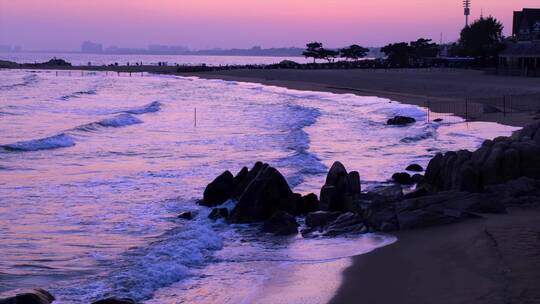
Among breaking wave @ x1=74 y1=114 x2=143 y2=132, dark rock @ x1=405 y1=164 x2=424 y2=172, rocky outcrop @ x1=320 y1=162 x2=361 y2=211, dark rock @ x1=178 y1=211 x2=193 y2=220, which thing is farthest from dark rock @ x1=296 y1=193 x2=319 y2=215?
breaking wave @ x1=74 y1=114 x2=143 y2=132

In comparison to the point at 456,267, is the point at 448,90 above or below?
above

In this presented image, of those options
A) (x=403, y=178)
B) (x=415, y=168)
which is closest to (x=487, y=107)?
(x=415, y=168)

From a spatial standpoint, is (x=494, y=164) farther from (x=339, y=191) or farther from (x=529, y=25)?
(x=529, y=25)

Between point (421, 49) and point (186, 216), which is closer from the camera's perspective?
point (186, 216)

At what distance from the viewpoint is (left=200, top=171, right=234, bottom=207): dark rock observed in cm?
1573

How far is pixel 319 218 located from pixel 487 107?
2600cm

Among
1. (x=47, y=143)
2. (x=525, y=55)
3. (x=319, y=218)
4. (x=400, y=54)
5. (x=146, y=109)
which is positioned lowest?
(x=319, y=218)

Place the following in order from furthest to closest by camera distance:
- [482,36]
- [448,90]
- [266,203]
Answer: [482,36]
[448,90]
[266,203]

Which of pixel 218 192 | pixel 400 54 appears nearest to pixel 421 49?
pixel 400 54

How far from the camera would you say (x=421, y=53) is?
407ft

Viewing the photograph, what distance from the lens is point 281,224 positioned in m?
13.3

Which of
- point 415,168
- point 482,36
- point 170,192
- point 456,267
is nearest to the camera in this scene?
point 456,267

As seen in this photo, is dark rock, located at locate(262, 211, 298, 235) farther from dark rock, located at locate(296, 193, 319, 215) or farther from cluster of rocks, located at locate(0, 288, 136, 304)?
cluster of rocks, located at locate(0, 288, 136, 304)

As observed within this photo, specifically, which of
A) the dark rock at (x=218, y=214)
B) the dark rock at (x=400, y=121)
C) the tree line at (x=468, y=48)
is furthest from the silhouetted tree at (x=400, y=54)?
the dark rock at (x=218, y=214)
